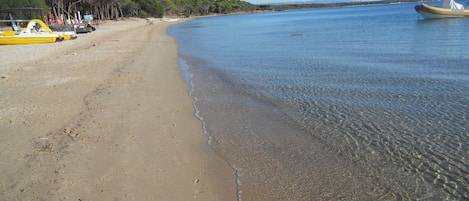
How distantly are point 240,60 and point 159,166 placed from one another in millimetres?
10982

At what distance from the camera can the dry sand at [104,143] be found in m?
4.40

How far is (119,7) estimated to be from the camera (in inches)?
3009

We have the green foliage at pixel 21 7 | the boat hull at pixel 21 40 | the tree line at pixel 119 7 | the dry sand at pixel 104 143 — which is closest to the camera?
the dry sand at pixel 104 143

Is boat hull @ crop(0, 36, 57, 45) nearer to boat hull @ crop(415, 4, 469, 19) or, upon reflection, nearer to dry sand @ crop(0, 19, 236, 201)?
dry sand @ crop(0, 19, 236, 201)

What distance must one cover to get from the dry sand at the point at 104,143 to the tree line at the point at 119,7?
3062cm

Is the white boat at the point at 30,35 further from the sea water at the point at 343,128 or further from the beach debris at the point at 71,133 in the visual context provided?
the beach debris at the point at 71,133

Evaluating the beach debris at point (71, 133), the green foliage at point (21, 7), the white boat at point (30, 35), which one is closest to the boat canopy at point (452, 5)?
the white boat at point (30, 35)

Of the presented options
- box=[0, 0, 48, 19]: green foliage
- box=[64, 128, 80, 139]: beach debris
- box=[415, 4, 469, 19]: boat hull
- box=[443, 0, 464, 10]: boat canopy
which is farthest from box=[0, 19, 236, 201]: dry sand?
box=[443, 0, 464, 10]: boat canopy

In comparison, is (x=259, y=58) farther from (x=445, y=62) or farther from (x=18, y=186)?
(x=18, y=186)

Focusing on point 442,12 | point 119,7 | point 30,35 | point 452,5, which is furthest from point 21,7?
point 452,5

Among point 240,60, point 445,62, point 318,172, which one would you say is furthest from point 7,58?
point 445,62

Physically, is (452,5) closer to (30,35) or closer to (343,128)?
(343,128)

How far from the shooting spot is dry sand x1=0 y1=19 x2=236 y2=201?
440 cm

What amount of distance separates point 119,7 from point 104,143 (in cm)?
7736
